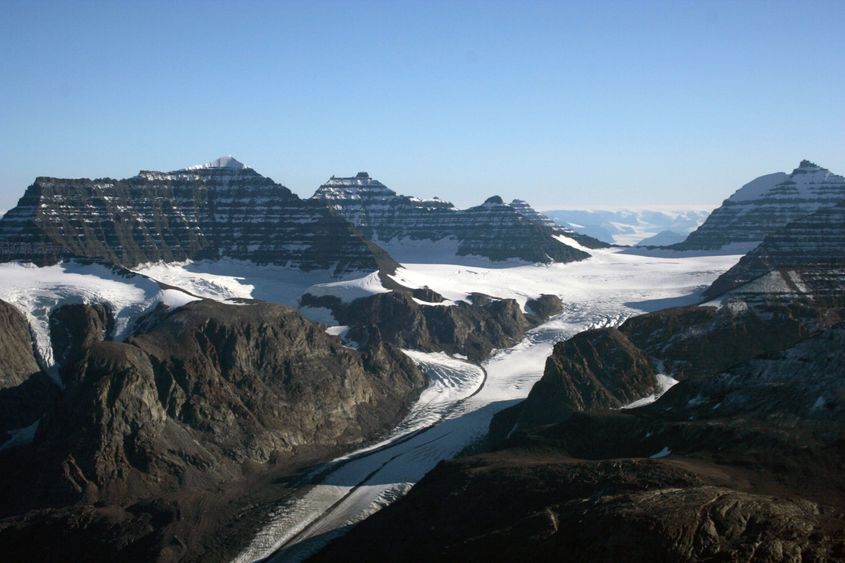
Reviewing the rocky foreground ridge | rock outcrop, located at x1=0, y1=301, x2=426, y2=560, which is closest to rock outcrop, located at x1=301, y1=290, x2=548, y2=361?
rock outcrop, located at x1=0, y1=301, x2=426, y2=560

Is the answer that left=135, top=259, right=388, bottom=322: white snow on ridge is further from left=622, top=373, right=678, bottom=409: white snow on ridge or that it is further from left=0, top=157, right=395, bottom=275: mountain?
left=622, top=373, right=678, bottom=409: white snow on ridge

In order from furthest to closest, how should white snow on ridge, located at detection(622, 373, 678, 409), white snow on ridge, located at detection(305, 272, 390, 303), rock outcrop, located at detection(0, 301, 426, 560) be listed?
white snow on ridge, located at detection(305, 272, 390, 303)
white snow on ridge, located at detection(622, 373, 678, 409)
rock outcrop, located at detection(0, 301, 426, 560)

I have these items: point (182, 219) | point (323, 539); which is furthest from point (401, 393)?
point (182, 219)

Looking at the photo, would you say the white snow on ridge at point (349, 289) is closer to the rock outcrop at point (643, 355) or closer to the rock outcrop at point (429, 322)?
the rock outcrop at point (429, 322)

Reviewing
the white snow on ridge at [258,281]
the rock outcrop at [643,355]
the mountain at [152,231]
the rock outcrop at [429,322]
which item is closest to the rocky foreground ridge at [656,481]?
the rock outcrop at [643,355]

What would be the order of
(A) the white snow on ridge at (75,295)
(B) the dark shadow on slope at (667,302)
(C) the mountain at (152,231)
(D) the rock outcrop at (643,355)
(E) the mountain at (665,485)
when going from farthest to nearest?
(B) the dark shadow on slope at (667,302) < (C) the mountain at (152,231) < (A) the white snow on ridge at (75,295) < (D) the rock outcrop at (643,355) < (E) the mountain at (665,485)

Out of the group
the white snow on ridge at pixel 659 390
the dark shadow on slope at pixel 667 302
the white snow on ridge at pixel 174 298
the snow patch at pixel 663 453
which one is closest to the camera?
the snow patch at pixel 663 453

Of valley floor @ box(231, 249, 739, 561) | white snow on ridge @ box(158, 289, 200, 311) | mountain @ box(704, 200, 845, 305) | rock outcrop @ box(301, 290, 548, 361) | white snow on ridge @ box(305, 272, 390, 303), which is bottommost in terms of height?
valley floor @ box(231, 249, 739, 561)

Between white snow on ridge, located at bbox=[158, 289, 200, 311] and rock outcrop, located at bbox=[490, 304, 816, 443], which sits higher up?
white snow on ridge, located at bbox=[158, 289, 200, 311]

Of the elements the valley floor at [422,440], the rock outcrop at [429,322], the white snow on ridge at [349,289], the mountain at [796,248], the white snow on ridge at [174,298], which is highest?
the mountain at [796,248]

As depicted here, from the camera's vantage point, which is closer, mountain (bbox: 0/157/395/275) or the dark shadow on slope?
mountain (bbox: 0/157/395/275)

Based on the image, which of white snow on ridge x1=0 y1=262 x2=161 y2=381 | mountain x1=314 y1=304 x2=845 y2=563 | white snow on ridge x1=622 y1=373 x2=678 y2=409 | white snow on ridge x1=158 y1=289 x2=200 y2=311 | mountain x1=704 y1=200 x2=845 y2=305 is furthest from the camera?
mountain x1=704 y1=200 x2=845 y2=305
